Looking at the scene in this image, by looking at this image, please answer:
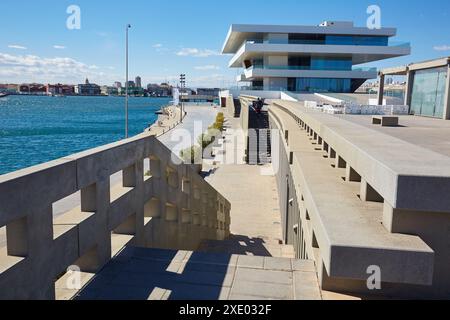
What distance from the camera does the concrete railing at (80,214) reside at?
137 inches

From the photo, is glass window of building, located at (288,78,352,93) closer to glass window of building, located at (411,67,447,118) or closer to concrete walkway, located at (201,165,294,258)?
concrete walkway, located at (201,165,294,258)

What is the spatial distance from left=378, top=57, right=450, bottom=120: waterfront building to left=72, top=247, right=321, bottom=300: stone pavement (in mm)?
14010

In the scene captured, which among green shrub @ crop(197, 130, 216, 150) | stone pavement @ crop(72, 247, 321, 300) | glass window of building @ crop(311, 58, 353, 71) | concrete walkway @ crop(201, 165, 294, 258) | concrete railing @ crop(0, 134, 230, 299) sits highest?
glass window of building @ crop(311, 58, 353, 71)

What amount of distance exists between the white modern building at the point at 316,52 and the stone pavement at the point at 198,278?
60.3 m

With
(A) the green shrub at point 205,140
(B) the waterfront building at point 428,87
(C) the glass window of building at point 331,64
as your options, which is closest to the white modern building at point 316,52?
(C) the glass window of building at point 331,64

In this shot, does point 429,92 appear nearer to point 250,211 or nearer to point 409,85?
point 409,85

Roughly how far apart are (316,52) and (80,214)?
62546 mm

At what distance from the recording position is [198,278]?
15.9 ft

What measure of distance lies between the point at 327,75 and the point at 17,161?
145 feet

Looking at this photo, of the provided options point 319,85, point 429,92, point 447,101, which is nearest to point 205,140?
point 429,92

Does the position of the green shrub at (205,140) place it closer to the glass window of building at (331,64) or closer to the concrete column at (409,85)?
the concrete column at (409,85)

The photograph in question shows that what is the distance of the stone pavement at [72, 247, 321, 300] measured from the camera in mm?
4398

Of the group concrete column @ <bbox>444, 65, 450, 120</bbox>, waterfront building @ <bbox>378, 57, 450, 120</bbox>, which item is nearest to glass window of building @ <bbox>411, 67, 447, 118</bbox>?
waterfront building @ <bbox>378, 57, 450, 120</bbox>
